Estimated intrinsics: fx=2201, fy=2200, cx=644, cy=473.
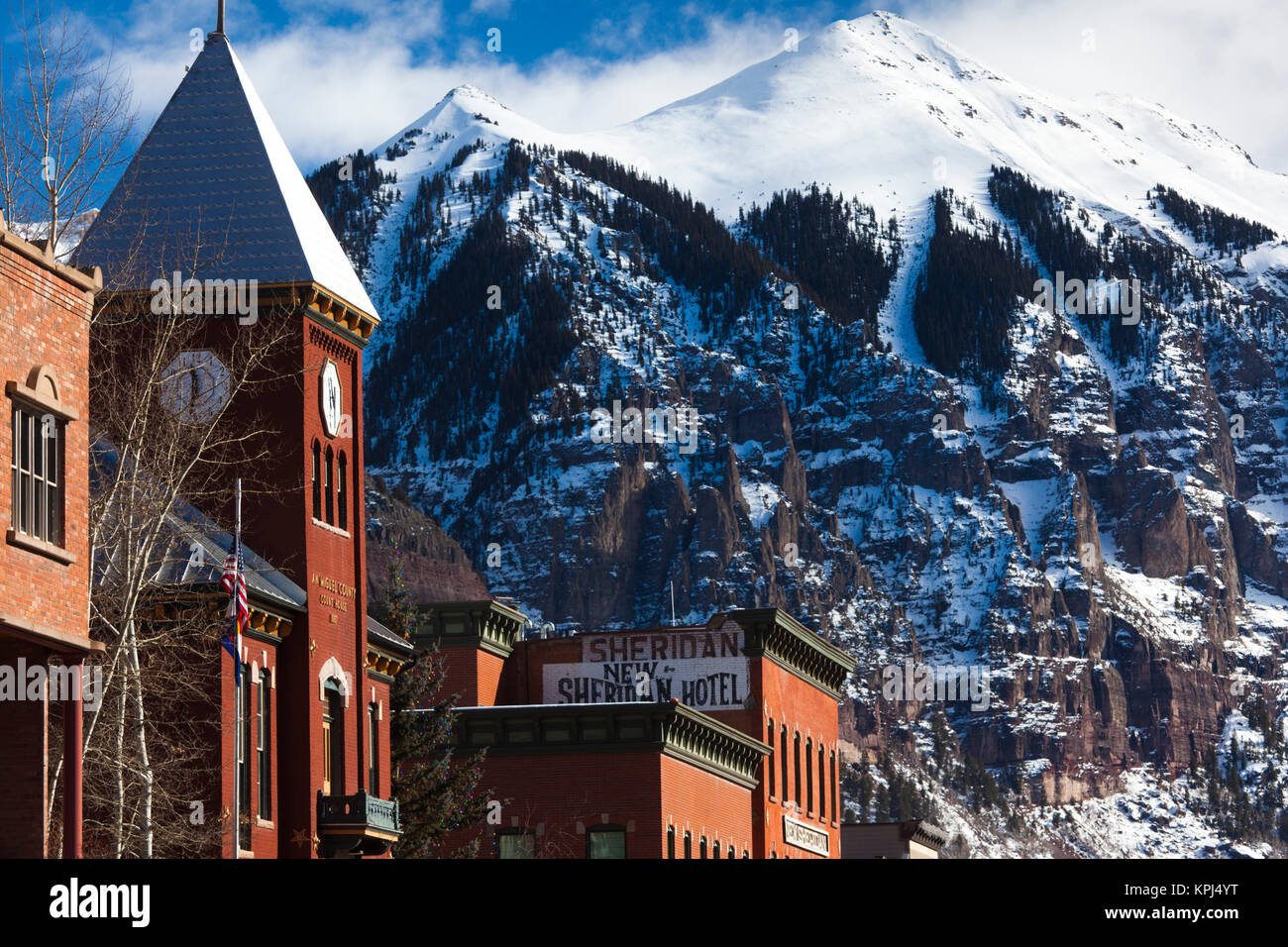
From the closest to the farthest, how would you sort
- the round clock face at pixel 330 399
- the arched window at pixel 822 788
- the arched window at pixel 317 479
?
the arched window at pixel 317 479, the round clock face at pixel 330 399, the arched window at pixel 822 788

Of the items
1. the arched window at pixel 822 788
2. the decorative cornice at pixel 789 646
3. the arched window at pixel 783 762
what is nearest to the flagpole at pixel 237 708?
the decorative cornice at pixel 789 646

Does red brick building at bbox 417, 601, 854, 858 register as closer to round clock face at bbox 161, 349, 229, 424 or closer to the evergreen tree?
the evergreen tree

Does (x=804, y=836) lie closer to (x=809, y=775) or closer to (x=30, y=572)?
(x=809, y=775)

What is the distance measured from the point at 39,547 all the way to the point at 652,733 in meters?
31.3

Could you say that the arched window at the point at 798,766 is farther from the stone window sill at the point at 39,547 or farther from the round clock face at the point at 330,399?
the stone window sill at the point at 39,547

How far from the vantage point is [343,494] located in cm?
4884

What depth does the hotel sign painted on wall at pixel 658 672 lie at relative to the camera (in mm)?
70375

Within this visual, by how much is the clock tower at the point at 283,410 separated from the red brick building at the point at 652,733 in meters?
10.5

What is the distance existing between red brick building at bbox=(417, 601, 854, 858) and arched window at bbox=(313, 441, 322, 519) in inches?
571

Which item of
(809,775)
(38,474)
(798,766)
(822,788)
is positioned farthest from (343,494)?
A: (822,788)

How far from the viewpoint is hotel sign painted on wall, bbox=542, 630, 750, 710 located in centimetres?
7038

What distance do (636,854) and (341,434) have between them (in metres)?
14.7
